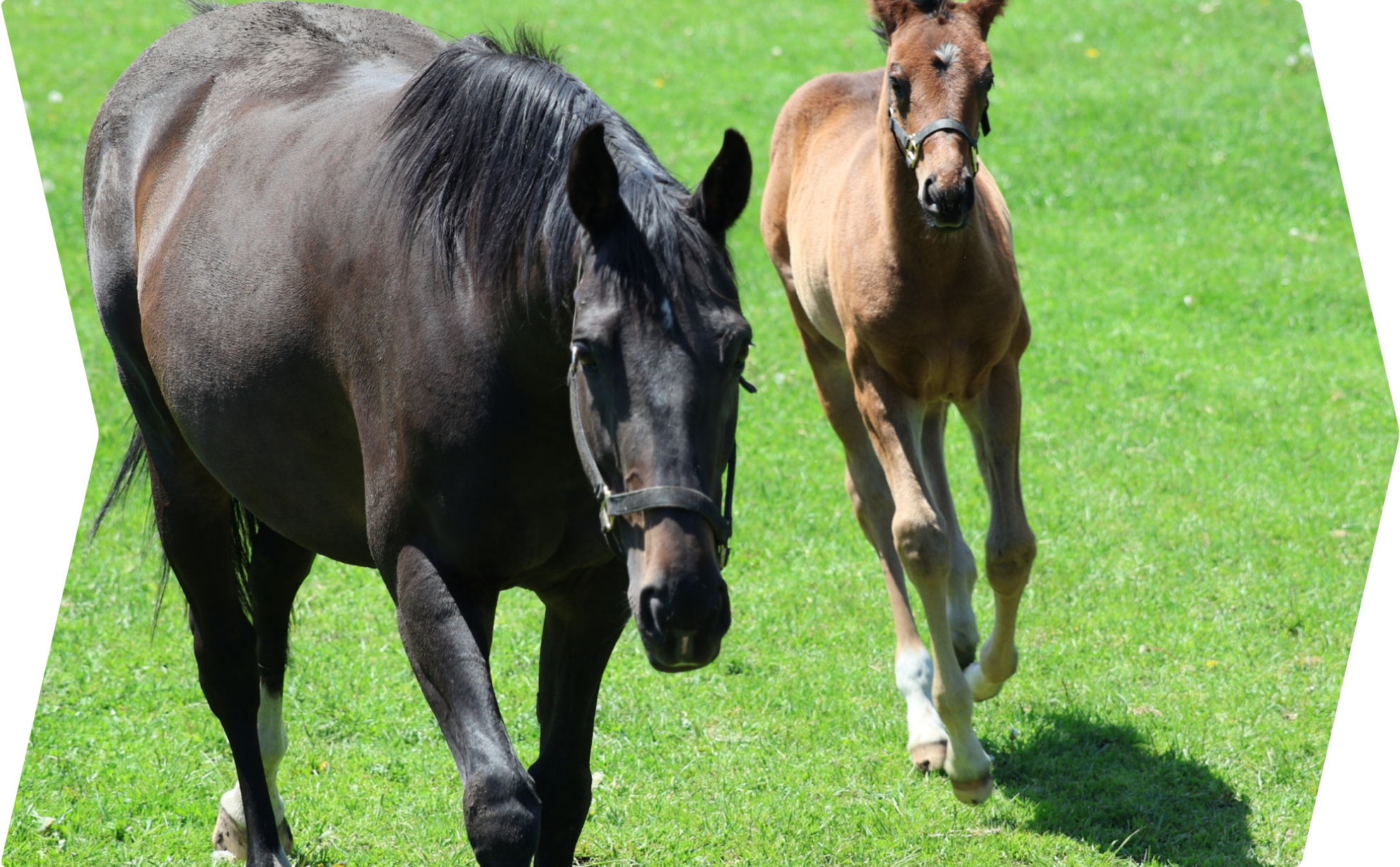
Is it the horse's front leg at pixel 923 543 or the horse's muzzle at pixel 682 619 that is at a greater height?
the horse's muzzle at pixel 682 619

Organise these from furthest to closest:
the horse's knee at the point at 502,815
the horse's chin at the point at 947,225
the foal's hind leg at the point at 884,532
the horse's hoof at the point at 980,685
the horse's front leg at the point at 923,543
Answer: the horse's hoof at the point at 980,685, the foal's hind leg at the point at 884,532, the horse's front leg at the point at 923,543, the horse's chin at the point at 947,225, the horse's knee at the point at 502,815

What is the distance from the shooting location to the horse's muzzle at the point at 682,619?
2.27 meters

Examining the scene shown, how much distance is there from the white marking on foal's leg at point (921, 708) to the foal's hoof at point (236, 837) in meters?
2.12

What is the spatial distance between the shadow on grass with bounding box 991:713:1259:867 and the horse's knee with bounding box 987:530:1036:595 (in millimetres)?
657

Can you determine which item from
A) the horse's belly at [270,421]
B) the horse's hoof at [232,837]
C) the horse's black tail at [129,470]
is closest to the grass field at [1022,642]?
the horse's hoof at [232,837]

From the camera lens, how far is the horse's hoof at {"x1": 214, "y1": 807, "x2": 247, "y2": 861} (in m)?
4.12

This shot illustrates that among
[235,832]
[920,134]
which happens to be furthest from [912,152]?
[235,832]

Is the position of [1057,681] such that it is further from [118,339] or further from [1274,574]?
[118,339]

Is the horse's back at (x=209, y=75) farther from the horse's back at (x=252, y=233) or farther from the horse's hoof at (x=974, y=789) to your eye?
the horse's hoof at (x=974, y=789)

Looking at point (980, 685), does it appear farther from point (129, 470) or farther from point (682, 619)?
point (129, 470)

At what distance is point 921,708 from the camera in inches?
185

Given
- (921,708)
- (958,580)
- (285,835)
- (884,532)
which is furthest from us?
(884,532)

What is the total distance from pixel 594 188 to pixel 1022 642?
364 cm

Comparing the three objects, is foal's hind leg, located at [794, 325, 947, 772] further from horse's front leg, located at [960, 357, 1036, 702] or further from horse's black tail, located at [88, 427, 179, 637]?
horse's black tail, located at [88, 427, 179, 637]
